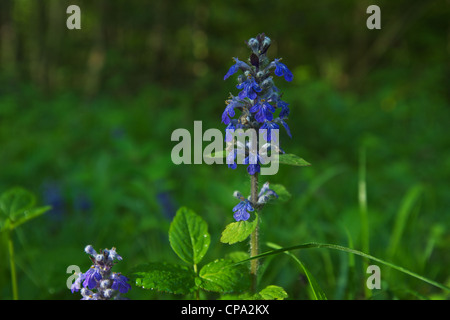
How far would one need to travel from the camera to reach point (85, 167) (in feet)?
14.6

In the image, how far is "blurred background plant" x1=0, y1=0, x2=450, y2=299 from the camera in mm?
2623

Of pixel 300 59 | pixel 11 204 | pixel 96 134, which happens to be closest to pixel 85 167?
pixel 96 134

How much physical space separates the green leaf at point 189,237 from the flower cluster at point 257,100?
1.02 feet

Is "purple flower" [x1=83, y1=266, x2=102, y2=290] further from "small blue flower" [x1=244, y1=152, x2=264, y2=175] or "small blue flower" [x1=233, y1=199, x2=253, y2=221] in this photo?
"small blue flower" [x1=244, y1=152, x2=264, y2=175]

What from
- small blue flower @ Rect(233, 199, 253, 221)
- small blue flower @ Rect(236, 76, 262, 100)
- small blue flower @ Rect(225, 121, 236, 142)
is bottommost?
small blue flower @ Rect(233, 199, 253, 221)

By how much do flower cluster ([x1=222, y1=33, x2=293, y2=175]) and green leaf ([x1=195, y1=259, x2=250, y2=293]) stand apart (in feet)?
1.11

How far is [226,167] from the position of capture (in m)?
5.00

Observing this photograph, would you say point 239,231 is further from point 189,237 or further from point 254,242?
point 189,237

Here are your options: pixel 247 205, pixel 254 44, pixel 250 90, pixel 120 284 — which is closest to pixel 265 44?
→ pixel 254 44

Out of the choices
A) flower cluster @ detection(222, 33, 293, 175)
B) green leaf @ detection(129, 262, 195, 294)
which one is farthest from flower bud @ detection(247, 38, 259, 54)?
green leaf @ detection(129, 262, 195, 294)

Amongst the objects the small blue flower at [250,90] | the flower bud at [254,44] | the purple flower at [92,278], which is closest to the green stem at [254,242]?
the small blue flower at [250,90]

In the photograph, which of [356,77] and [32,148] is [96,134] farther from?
[356,77]

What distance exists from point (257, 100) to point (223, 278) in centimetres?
60

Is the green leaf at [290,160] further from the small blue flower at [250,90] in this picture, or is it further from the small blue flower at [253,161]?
the small blue flower at [250,90]
